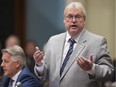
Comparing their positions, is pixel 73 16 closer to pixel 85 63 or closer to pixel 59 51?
pixel 59 51

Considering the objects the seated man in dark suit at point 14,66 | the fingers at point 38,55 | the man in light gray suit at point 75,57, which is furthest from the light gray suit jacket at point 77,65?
the seated man in dark suit at point 14,66

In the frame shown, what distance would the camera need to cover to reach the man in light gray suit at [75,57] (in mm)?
4582

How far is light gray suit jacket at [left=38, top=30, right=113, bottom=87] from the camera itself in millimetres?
4570

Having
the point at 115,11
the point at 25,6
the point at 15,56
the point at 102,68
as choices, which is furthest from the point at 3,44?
the point at 102,68

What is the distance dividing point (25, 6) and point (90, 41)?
597cm

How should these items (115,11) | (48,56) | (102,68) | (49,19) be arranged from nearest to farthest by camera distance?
(102,68), (48,56), (115,11), (49,19)

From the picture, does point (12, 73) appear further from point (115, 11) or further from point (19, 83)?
point (115, 11)

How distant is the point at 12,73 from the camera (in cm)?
506

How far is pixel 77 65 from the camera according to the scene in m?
4.65

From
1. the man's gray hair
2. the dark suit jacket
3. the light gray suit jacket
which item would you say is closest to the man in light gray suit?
the light gray suit jacket

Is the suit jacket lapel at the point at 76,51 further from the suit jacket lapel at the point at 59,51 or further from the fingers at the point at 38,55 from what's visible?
the fingers at the point at 38,55

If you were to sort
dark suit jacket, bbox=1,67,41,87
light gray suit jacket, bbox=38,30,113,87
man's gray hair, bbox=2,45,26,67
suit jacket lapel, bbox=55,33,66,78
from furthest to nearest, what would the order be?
man's gray hair, bbox=2,45,26,67 → dark suit jacket, bbox=1,67,41,87 → suit jacket lapel, bbox=55,33,66,78 → light gray suit jacket, bbox=38,30,113,87

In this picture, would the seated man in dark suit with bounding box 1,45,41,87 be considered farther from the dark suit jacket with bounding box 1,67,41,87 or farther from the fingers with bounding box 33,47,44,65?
the fingers with bounding box 33,47,44,65

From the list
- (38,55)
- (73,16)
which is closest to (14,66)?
(38,55)
